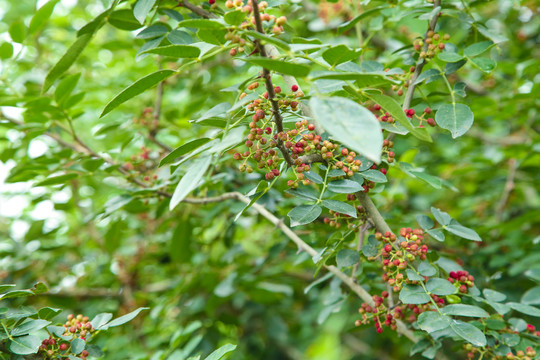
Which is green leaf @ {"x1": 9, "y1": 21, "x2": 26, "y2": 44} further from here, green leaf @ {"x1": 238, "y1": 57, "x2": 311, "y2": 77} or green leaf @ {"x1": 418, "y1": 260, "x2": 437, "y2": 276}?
green leaf @ {"x1": 418, "y1": 260, "x2": 437, "y2": 276}

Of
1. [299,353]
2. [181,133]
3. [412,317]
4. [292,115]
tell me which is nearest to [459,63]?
[292,115]

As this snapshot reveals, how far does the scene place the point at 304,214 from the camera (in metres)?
1.00

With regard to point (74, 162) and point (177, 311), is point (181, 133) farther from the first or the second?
point (177, 311)

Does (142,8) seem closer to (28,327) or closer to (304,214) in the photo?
(304,214)

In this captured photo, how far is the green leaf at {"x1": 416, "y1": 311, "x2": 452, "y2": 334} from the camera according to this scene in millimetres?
963

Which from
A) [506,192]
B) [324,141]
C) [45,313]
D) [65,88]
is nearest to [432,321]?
[324,141]

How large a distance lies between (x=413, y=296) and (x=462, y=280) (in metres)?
0.22

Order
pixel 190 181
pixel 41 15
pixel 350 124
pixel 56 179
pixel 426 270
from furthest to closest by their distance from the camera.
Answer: pixel 56 179
pixel 41 15
pixel 426 270
pixel 190 181
pixel 350 124

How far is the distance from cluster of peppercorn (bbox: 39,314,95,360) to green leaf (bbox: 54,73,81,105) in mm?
752

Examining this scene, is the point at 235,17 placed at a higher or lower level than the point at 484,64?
higher

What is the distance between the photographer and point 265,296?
218 centimetres

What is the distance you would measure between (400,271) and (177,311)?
162 centimetres

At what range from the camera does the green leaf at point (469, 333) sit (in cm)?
95

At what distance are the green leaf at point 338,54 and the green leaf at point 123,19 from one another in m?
0.57
